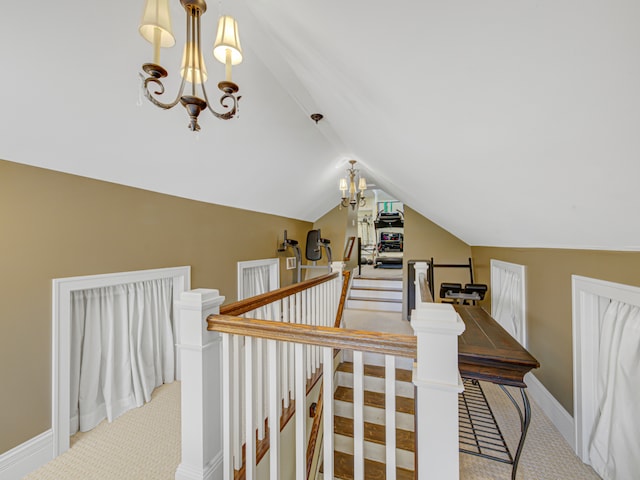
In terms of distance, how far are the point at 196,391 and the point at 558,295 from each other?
8.82ft

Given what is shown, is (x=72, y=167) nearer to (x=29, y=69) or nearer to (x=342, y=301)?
(x=29, y=69)

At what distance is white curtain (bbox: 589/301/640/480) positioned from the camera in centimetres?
146

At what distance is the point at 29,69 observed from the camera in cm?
142

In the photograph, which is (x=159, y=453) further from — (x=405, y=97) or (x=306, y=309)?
(x=405, y=97)

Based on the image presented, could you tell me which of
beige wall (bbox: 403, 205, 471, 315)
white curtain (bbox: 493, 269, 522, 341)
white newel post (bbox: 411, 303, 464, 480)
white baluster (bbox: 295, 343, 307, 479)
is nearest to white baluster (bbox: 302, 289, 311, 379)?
white baluster (bbox: 295, 343, 307, 479)

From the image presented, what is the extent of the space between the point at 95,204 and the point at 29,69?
104 cm

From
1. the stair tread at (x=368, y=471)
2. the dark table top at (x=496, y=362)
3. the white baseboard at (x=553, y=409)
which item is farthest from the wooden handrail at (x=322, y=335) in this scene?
the stair tread at (x=368, y=471)

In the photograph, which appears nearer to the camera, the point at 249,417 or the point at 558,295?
the point at 249,417

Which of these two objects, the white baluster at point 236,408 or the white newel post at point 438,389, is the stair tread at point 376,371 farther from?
the white newel post at point 438,389

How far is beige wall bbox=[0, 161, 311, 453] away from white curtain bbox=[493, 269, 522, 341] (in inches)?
155

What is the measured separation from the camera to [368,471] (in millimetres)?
2580

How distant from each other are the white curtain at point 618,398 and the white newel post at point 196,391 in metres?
2.27

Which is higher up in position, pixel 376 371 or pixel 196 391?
pixel 196 391

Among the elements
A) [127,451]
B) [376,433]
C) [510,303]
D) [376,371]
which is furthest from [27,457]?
[510,303]
